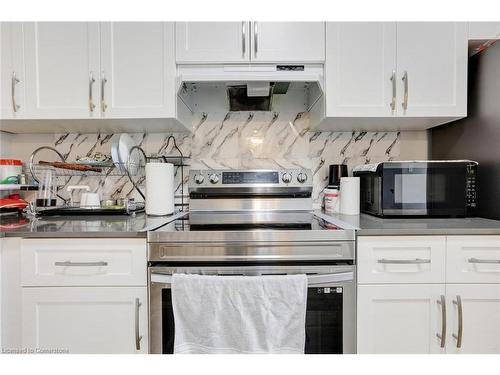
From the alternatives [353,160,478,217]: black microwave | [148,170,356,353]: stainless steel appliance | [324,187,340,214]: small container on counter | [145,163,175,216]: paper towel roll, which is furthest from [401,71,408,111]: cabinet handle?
[145,163,175,216]: paper towel roll

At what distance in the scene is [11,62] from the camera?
1.55m

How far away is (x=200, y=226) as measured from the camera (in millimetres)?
1353

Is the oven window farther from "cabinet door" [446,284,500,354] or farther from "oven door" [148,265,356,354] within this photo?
"cabinet door" [446,284,500,354]

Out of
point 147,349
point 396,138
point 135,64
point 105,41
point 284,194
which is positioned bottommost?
point 147,349

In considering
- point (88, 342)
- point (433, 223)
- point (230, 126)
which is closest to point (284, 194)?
point (230, 126)

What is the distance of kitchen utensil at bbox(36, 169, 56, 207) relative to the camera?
1.76 m

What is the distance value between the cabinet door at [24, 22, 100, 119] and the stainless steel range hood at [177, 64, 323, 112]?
1.53 ft

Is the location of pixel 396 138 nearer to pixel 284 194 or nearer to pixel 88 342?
pixel 284 194

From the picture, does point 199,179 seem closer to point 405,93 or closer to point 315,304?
point 315,304

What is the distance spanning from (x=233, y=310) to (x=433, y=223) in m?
0.99

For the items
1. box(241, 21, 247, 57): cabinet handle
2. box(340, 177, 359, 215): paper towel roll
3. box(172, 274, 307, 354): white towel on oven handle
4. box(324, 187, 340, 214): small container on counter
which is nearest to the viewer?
box(172, 274, 307, 354): white towel on oven handle

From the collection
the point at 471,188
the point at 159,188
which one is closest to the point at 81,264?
the point at 159,188

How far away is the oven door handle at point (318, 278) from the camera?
1185mm

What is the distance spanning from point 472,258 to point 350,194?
0.61 m
